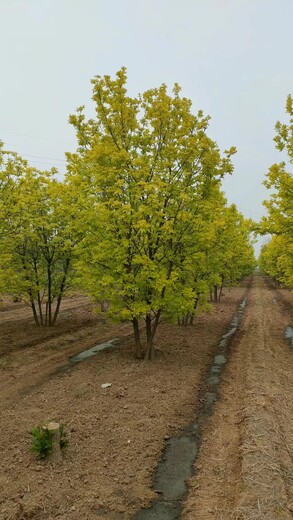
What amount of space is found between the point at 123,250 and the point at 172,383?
12.3 ft

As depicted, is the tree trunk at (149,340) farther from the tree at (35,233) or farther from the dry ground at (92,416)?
the tree at (35,233)

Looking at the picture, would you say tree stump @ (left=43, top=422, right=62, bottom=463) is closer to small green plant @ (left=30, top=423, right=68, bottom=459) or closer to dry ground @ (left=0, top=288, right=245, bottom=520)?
small green plant @ (left=30, top=423, right=68, bottom=459)

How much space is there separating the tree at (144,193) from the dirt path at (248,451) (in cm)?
282

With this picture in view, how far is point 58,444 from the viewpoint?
573 centimetres

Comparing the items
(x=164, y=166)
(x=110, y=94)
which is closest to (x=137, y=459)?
(x=164, y=166)

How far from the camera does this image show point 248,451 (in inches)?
237

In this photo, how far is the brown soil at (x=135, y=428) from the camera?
4836mm

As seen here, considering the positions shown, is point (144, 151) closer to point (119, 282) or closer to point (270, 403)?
point (119, 282)

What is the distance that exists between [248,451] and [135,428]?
6.84 ft

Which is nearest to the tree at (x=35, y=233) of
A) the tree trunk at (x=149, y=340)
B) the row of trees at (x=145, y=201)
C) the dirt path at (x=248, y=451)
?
the row of trees at (x=145, y=201)

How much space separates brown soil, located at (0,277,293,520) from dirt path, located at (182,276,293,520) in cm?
2

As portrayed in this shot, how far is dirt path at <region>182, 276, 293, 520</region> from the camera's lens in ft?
15.5

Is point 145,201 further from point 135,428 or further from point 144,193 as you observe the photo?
point 135,428

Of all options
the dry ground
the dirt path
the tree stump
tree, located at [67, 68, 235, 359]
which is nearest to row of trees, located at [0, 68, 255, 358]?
tree, located at [67, 68, 235, 359]
